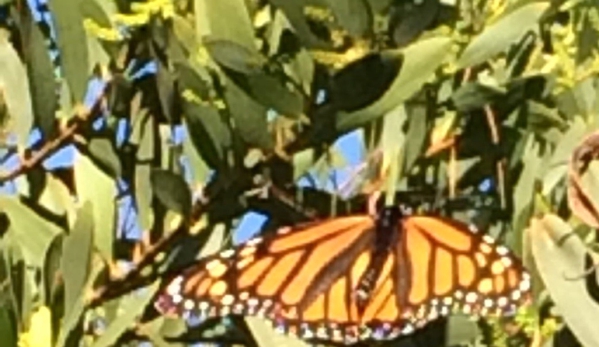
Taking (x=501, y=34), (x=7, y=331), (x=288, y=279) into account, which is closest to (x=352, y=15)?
(x=501, y=34)

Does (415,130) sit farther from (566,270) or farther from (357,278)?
(357,278)

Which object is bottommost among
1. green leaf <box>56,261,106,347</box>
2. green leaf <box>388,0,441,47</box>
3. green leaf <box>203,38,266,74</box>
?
green leaf <box>56,261,106,347</box>

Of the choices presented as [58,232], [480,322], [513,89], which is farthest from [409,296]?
[58,232]

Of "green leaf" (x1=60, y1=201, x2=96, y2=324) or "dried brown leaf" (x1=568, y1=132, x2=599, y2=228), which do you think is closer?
"green leaf" (x1=60, y1=201, x2=96, y2=324)

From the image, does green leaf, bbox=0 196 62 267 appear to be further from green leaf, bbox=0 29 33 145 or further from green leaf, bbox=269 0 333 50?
green leaf, bbox=269 0 333 50

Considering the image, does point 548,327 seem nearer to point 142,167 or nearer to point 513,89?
point 513,89

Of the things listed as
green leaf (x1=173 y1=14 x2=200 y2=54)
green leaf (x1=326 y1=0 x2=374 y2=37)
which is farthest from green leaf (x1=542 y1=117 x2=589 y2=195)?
green leaf (x1=173 y1=14 x2=200 y2=54)

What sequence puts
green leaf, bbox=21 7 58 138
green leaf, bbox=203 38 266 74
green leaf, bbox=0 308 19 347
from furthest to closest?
green leaf, bbox=21 7 58 138 < green leaf, bbox=203 38 266 74 < green leaf, bbox=0 308 19 347
